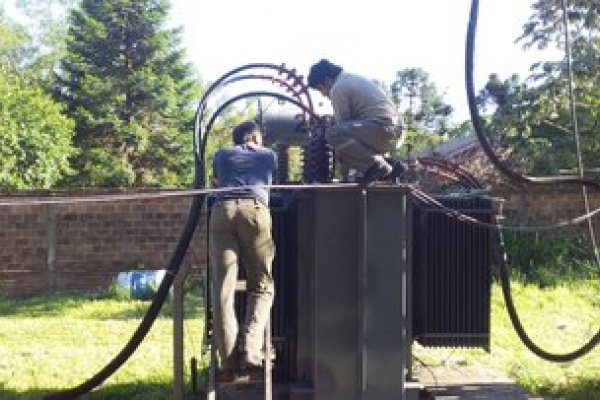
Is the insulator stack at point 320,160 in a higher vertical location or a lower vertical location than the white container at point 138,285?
higher

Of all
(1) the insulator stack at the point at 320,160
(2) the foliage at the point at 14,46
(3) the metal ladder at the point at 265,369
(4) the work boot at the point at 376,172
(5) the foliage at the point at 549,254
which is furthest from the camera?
(2) the foliage at the point at 14,46

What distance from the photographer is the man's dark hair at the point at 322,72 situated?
5.52m

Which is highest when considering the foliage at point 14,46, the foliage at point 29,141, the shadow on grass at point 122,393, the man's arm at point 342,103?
the foliage at point 14,46

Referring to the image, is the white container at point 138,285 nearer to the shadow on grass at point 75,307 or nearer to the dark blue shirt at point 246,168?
the shadow on grass at point 75,307

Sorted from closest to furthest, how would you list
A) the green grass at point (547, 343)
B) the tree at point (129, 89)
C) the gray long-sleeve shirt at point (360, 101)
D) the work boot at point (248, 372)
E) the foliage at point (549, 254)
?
1. the work boot at point (248, 372)
2. the gray long-sleeve shirt at point (360, 101)
3. the green grass at point (547, 343)
4. the foliage at point (549, 254)
5. the tree at point (129, 89)

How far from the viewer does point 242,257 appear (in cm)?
518

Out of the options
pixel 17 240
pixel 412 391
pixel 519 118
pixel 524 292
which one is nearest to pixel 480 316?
pixel 412 391

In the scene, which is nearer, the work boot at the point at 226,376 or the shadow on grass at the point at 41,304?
the work boot at the point at 226,376

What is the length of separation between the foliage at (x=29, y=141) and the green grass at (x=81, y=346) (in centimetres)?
544

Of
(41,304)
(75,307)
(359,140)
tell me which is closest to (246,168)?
(359,140)

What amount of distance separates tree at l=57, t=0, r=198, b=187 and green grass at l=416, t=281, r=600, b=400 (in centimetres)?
1850

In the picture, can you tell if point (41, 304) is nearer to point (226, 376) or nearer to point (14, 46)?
point (226, 376)

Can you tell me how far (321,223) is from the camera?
498cm

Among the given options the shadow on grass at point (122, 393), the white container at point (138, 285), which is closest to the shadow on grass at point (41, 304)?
the white container at point (138, 285)
